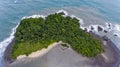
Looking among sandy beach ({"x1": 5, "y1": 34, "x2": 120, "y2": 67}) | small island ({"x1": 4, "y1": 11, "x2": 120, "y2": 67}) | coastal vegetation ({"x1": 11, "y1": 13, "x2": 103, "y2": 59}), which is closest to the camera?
sandy beach ({"x1": 5, "y1": 34, "x2": 120, "y2": 67})

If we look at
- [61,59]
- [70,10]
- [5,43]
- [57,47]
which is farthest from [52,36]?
[70,10]

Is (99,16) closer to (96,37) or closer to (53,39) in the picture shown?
(96,37)

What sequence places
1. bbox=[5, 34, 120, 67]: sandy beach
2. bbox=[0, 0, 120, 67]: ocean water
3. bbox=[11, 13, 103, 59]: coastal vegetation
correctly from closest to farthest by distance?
1. bbox=[5, 34, 120, 67]: sandy beach
2. bbox=[11, 13, 103, 59]: coastal vegetation
3. bbox=[0, 0, 120, 67]: ocean water

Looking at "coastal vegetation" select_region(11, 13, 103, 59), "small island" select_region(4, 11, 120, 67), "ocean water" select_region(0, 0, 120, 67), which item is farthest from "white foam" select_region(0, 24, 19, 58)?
"ocean water" select_region(0, 0, 120, 67)

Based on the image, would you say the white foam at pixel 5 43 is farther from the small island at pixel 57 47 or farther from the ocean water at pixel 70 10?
the ocean water at pixel 70 10

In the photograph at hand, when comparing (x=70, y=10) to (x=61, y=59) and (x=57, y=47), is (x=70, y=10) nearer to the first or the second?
(x=57, y=47)

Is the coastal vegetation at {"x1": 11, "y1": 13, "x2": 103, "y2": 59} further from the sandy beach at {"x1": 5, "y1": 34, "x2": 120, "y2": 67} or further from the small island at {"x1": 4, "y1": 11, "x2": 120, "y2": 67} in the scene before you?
the sandy beach at {"x1": 5, "y1": 34, "x2": 120, "y2": 67}

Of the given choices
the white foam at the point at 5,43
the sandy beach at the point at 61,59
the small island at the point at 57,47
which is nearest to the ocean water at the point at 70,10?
the white foam at the point at 5,43
